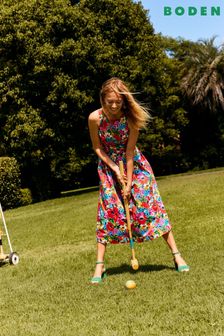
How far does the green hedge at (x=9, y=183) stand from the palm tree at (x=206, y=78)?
41.0ft

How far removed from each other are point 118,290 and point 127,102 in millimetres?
1874

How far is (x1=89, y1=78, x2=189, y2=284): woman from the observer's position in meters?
5.16

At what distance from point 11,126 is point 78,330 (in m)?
17.9

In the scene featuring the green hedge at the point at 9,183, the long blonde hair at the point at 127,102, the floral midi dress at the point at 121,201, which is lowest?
the green hedge at the point at 9,183

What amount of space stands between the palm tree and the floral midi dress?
23.3 m

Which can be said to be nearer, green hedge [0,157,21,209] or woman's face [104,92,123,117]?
woman's face [104,92,123,117]

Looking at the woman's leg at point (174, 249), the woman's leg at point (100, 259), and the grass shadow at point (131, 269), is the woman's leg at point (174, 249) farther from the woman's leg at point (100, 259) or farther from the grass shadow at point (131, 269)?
the woman's leg at point (100, 259)

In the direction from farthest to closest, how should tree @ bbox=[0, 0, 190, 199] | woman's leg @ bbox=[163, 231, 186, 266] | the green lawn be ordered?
1. tree @ bbox=[0, 0, 190, 199]
2. woman's leg @ bbox=[163, 231, 186, 266]
3. the green lawn

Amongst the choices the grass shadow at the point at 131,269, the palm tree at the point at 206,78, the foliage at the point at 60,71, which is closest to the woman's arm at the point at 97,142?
the grass shadow at the point at 131,269

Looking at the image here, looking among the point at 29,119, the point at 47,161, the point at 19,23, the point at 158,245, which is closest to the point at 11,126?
the point at 29,119

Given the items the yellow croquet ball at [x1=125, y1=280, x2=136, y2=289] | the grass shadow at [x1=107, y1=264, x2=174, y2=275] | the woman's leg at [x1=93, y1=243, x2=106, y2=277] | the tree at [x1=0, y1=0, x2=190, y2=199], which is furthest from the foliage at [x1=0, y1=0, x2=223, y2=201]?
the yellow croquet ball at [x1=125, y1=280, x2=136, y2=289]

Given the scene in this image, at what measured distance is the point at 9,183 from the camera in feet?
62.2

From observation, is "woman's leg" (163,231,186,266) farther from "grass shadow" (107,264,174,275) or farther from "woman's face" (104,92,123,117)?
"woman's face" (104,92,123,117)

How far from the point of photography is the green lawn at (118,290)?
11.6 feet
